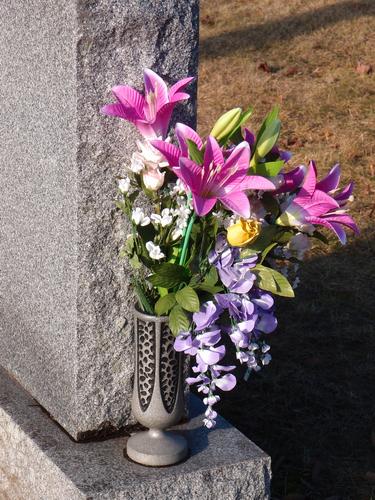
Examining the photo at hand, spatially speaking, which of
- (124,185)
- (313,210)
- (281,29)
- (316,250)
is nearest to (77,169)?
(124,185)

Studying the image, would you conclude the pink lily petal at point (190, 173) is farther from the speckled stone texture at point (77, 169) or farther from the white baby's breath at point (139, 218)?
the speckled stone texture at point (77, 169)

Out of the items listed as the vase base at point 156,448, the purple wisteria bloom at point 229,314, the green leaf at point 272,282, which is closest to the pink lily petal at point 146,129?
the purple wisteria bloom at point 229,314

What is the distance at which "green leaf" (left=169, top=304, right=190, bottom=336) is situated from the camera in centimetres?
230

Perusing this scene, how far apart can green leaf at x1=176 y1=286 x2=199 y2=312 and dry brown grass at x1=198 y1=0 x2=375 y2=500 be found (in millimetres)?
1111

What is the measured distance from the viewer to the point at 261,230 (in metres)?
2.39

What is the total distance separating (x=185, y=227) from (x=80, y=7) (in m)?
0.63

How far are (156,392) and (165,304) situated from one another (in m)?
0.28

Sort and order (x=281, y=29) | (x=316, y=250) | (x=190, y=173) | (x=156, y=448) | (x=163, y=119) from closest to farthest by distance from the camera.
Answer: (x=190, y=173)
(x=163, y=119)
(x=156, y=448)
(x=316, y=250)
(x=281, y=29)

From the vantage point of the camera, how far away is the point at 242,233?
221 cm

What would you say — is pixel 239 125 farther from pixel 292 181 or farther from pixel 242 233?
pixel 242 233

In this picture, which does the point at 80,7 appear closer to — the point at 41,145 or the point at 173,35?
the point at 173,35

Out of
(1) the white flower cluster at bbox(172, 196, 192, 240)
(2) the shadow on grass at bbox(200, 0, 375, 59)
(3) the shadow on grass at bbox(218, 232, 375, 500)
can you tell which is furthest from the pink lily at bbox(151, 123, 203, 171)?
(2) the shadow on grass at bbox(200, 0, 375, 59)

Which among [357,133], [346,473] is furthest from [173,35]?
[357,133]

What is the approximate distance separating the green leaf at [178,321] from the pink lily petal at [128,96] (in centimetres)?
52
